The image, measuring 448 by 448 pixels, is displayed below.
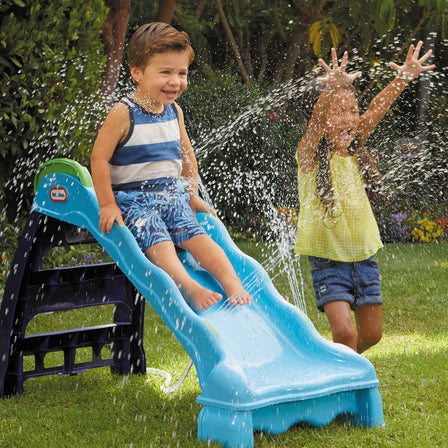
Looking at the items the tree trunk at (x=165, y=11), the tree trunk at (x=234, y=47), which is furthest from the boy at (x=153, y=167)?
the tree trunk at (x=234, y=47)

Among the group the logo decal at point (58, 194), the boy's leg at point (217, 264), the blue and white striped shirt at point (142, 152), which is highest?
the blue and white striped shirt at point (142, 152)

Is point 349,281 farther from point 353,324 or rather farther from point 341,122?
point 341,122

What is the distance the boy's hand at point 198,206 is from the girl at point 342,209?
521 mm

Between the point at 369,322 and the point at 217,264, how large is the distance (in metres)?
0.84

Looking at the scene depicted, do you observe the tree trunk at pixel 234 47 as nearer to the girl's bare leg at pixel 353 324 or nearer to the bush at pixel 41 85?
the bush at pixel 41 85

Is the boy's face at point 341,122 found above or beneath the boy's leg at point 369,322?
above

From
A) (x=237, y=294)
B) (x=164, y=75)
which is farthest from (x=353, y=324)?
(x=164, y=75)

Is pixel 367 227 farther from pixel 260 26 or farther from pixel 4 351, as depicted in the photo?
pixel 260 26

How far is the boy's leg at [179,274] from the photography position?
3053 mm

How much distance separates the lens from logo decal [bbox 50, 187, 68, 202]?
341cm

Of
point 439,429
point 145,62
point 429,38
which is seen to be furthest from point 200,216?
point 429,38

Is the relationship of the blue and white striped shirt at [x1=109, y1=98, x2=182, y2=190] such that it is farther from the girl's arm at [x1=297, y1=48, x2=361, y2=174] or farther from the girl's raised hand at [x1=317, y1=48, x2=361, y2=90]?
the girl's raised hand at [x1=317, y1=48, x2=361, y2=90]

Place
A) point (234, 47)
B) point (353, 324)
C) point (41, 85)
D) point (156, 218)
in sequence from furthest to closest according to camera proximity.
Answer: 1. point (234, 47)
2. point (41, 85)
3. point (156, 218)
4. point (353, 324)

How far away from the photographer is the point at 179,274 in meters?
3.08
